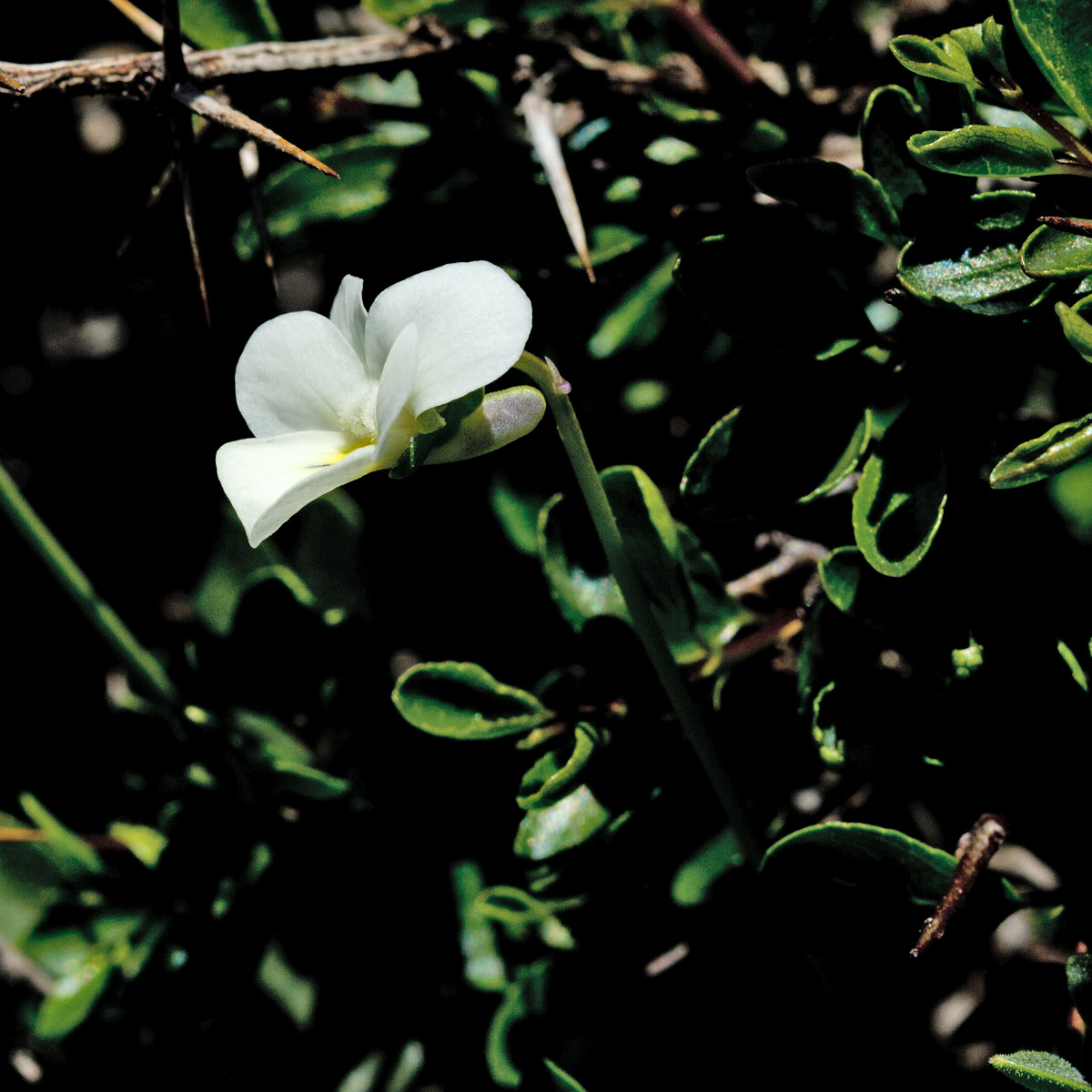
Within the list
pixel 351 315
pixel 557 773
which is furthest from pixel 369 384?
pixel 557 773

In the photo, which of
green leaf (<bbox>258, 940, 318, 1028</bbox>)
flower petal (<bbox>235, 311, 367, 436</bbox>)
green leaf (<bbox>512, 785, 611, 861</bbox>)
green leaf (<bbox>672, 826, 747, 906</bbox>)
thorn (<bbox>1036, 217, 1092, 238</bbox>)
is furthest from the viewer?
green leaf (<bbox>258, 940, 318, 1028</bbox>)

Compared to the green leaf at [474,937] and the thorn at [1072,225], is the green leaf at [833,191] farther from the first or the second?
the green leaf at [474,937]

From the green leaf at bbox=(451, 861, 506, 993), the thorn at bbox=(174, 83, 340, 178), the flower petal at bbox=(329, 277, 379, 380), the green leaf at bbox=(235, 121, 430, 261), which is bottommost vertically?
the green leaf at bbox=(451, 861, 506, 993)

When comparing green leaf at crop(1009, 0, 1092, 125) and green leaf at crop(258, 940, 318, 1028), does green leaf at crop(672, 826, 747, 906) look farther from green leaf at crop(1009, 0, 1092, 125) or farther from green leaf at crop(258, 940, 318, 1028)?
green leaf at crop(1009, 0, 1092, 125)

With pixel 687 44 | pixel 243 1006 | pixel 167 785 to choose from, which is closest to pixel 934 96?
pixel 687 44

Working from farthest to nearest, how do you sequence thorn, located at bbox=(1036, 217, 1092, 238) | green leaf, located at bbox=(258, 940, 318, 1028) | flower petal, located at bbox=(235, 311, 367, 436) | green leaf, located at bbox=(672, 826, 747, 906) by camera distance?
green leaf, located at bbox=(258, 940, 318, 1028) < green leaf, located at bbox=(672, 826, 747, 906) < flower petal, located at bbox=(235, 311, 367, 436) < thorn, located at bbox=(1036, 217, 1092, 238)

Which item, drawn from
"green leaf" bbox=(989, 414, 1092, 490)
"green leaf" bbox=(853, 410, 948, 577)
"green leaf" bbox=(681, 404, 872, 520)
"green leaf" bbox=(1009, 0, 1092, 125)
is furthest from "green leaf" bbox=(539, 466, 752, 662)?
"green leaf" bbox=(1009, 0, 1092, 125)
